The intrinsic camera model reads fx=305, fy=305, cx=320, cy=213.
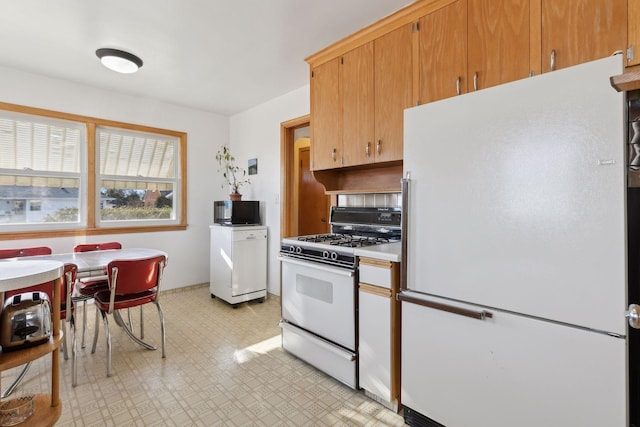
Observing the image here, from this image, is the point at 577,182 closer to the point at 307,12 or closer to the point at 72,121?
the point at 307,12

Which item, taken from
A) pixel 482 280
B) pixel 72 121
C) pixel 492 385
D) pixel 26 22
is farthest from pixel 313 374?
pixel 72 121

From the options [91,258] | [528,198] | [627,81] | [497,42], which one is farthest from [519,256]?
[91,258]

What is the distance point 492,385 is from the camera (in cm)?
134

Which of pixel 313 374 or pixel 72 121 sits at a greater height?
pixel 72 121

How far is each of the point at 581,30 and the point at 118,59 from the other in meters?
3.25

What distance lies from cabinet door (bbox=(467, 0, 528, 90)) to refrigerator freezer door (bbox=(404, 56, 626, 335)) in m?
0.44

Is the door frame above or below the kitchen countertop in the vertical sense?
above

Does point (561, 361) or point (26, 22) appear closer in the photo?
point (561, 361)

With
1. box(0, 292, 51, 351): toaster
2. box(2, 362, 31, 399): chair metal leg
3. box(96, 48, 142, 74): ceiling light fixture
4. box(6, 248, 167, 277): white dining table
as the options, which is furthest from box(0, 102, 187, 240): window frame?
box(0, 292, 51, 351): toaster

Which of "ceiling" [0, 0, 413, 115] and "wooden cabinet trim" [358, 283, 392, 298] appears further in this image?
"ceiling" [0, 0, 413, 115]

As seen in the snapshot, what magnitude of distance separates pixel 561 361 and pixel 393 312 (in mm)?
772

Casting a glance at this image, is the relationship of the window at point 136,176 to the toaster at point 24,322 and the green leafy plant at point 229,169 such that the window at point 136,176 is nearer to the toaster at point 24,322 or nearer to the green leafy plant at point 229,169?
the green leafy plant at point 229,169

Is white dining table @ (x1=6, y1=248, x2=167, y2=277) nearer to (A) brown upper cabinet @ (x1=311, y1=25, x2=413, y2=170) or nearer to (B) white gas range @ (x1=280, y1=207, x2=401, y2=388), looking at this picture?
(B) white gas range @ (x1=280, y1=207, x2=401, y2=388)

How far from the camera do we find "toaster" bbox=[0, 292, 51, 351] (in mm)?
1160
